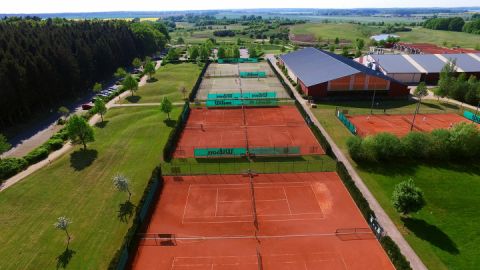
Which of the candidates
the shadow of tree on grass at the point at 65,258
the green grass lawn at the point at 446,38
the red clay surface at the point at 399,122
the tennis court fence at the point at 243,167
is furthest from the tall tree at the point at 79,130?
the green grass lawn at the point at 446,38

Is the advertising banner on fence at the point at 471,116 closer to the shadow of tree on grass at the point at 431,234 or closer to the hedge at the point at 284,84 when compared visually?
the hedge at the point at 284,84

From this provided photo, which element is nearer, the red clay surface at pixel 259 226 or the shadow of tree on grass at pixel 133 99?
the red clay surface at pixel 259 226

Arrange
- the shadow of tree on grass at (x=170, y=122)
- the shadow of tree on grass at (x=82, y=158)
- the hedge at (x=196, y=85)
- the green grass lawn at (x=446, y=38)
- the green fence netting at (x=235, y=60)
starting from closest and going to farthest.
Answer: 1. the shadow of tree on grass at (x=82, y=158)
2. the shadow of tree on grass at (x=170, y=122)
3. the hedge at (x=196, y=85)
4. the green fence netting at (x=235, y=60)
5. the green grass lawn at (x=446, y=38)

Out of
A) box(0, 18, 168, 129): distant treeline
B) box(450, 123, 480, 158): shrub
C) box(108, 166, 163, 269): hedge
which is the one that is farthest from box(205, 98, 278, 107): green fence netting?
box(450, 123, 480, 158): shrub

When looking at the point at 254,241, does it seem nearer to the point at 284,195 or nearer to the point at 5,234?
the point at 284,195

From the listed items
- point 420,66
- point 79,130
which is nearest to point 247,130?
point 79,130

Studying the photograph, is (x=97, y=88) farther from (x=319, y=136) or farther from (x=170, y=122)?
(x=319, y=136)
